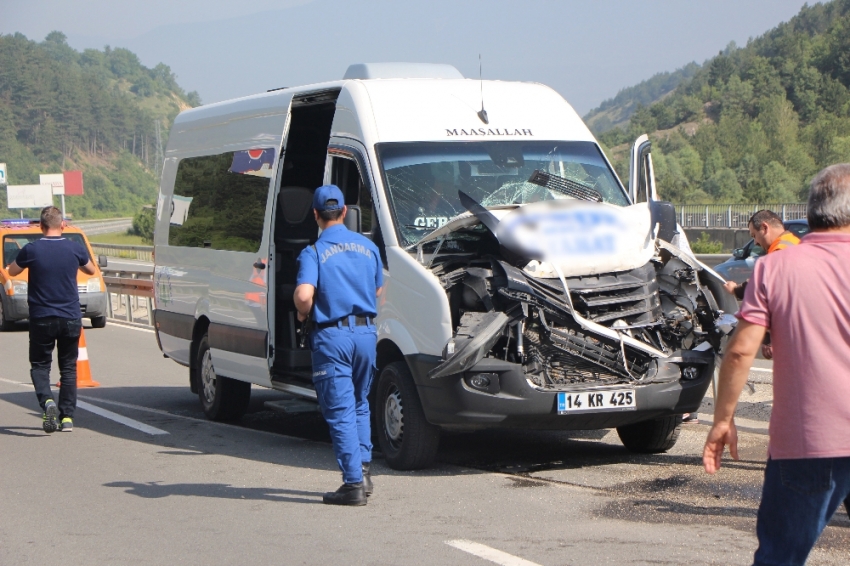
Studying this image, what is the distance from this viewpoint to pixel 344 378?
258 inches

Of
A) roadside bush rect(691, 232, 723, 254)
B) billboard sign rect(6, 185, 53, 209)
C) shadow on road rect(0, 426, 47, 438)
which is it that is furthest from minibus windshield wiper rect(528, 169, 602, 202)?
billboard sign rect(6, 185, 53, 209)

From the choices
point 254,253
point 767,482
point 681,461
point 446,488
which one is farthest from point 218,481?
point 767,482

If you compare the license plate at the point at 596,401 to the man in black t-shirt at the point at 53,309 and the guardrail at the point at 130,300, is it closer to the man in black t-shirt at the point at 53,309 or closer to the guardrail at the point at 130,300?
the man in black t-shirt at the point at 53,309

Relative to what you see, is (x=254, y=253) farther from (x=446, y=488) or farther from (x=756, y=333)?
(x=756, y=333)

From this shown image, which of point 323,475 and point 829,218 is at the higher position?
point 829,218

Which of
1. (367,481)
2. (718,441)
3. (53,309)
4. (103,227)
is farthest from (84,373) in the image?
(103,227)

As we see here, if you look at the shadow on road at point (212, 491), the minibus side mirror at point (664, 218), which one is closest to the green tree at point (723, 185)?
the minibus side mirror at point (664, 218)

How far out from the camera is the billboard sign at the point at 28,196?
82.6 metres

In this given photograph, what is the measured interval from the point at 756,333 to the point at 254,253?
6.23 meters

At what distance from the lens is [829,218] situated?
3668 millimetres

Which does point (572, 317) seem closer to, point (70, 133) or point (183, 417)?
point (183, 417)

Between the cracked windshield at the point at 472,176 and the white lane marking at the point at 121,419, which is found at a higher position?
the cracked windshield at the point at 472,176

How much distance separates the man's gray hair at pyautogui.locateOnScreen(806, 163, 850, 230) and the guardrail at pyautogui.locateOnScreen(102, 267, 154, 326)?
57.8 feet

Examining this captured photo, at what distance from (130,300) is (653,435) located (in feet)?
55.7
